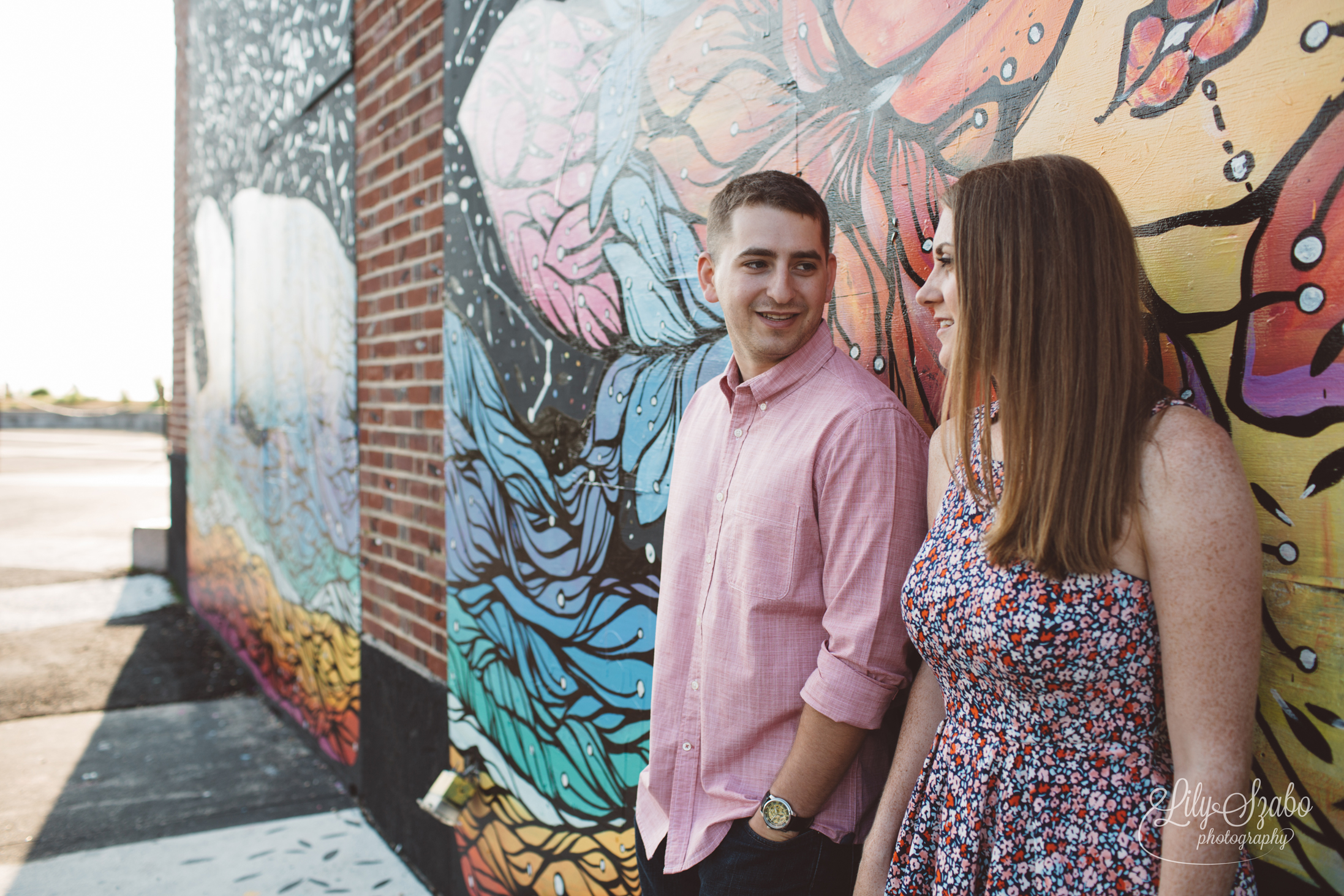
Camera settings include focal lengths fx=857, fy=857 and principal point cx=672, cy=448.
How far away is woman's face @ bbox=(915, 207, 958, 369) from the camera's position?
4.23 feet

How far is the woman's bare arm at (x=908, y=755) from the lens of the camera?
1413 mm

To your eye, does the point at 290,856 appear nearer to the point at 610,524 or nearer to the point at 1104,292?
the point at 610,524

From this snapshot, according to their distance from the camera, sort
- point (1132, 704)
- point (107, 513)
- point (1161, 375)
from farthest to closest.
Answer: point (107, 513) → point (1161, 375) → point (1132, 704)

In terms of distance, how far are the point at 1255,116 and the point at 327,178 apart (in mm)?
4354

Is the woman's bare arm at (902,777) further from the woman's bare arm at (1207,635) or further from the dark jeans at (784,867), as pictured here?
the woman's bare arm at (1207,635)

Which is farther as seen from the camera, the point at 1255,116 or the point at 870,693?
the point at 870,693

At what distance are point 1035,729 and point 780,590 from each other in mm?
475

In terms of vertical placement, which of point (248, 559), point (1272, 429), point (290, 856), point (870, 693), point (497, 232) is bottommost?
point (290, 856)

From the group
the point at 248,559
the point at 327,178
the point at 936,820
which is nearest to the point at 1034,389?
the point at 936,820

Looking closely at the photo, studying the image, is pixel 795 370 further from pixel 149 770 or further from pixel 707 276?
pixel 149 770

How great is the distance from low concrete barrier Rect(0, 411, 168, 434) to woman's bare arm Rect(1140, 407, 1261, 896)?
41.0m

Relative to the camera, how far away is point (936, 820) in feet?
4.36

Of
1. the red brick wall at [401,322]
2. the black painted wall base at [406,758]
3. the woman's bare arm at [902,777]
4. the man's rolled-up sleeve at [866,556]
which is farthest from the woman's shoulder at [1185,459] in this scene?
the black painted wall base at [406,758]

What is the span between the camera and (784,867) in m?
1.51
